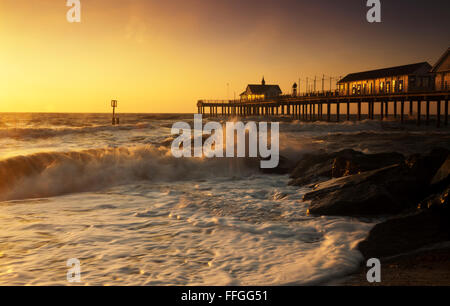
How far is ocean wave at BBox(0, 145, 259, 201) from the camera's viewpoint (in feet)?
32.9

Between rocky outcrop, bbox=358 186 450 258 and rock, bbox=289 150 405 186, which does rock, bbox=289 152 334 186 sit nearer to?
rock, bbox=289 150 405 186

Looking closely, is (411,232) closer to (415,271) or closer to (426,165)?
(415,271)

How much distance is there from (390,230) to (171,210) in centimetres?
425

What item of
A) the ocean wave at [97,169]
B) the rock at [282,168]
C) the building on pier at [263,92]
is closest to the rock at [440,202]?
the rock at [282,168]

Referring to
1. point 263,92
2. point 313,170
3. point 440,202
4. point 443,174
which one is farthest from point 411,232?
point 263,92

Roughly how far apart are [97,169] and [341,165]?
7784mm

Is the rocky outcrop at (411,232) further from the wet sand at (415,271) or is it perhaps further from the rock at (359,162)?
the rock at (359,162)

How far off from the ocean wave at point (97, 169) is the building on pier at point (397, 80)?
32420mm

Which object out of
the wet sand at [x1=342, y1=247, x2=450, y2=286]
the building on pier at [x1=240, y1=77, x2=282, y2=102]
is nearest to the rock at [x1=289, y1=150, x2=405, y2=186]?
the wet sand at [x1=342, y1=247, x2=450, y2=286]

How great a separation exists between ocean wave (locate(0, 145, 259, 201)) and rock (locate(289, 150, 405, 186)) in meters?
2.64

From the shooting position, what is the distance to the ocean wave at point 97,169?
10039 mm

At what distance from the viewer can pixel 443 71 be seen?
34.4 m

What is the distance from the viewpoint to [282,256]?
4875 mm
